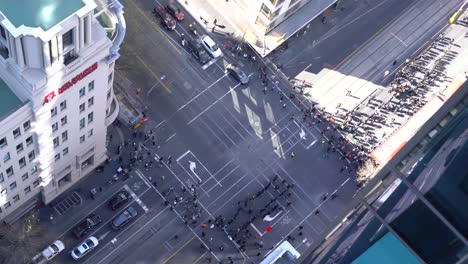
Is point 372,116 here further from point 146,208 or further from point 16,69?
point 16,69

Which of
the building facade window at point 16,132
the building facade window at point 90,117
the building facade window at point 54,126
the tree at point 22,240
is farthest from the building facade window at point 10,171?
the tree at point 22,240

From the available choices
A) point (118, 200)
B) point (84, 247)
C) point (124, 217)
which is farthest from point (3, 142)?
point (124, 217)

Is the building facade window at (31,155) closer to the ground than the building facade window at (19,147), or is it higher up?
closer to the ground

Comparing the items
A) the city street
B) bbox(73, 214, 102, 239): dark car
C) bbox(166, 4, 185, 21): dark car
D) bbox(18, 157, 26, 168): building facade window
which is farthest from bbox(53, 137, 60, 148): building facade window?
bbox(166, 4, 185, 21): dark car

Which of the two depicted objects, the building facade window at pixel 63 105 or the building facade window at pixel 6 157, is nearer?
the building facade window at pixel 63 105

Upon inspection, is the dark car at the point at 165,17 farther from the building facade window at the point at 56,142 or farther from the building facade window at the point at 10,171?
the building facade window at the point at 10,171

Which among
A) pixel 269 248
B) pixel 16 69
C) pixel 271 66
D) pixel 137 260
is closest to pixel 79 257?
pixel 137 260

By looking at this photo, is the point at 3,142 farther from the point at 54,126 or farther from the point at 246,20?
the point at 246,20
